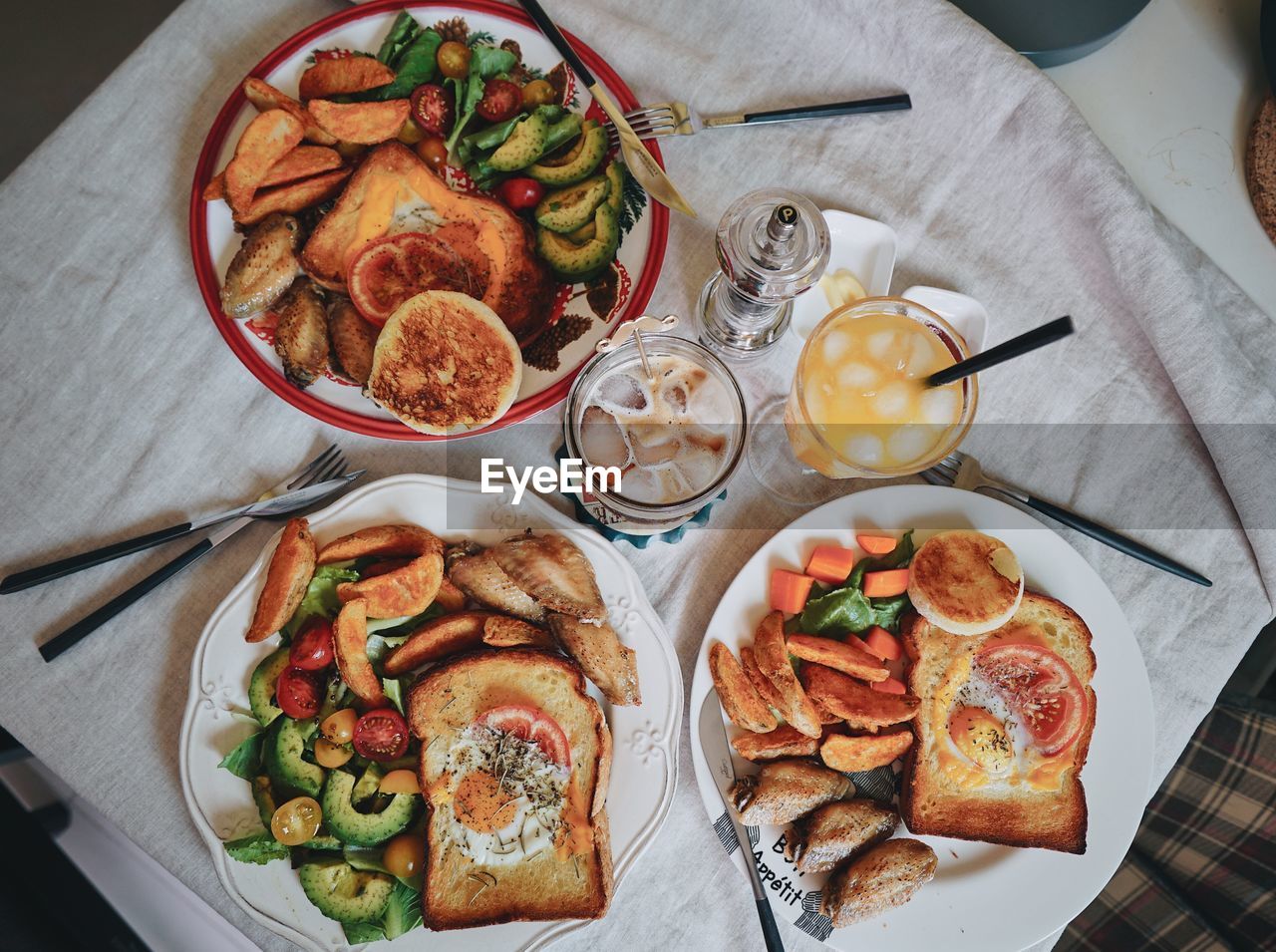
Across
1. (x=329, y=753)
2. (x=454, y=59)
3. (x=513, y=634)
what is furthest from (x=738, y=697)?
(x=454, y=59)

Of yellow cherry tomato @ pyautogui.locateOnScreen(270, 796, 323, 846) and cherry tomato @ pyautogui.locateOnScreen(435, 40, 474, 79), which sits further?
cherry tomato @ pyautogui.locateOnScreen(435, 40, 474, 79)

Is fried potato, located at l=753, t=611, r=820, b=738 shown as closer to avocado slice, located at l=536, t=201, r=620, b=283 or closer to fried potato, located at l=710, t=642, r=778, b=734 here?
fried potato, located at l=710, t=642, r=778, b=734

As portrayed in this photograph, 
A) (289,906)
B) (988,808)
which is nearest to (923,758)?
(988,808)

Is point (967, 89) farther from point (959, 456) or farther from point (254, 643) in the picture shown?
point (254, 643)

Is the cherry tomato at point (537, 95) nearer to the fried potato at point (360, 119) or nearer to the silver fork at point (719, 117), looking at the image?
the silver fork at point (719, 117)

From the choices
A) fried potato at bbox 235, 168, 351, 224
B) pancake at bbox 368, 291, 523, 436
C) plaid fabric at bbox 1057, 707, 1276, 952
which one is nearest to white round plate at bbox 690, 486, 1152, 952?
plaid fabric at bbox 1057, 707, 1276, 952

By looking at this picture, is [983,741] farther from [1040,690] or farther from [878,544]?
[878,544]
